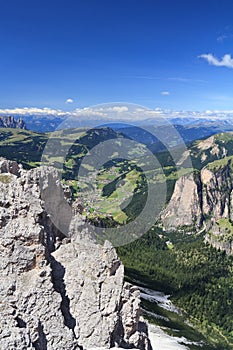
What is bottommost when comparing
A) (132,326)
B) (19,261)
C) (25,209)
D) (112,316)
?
(132,326)

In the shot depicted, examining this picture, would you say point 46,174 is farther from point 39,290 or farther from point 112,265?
point 39,290

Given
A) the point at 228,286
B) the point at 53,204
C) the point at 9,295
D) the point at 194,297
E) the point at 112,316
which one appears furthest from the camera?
the point at 228,286

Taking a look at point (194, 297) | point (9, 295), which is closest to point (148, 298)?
point (194, 297)

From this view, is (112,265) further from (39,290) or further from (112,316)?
(39,290)

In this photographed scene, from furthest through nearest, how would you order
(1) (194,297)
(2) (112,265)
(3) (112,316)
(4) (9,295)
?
1. (1) (194,297)
2. (2) (112,265)
3. (3) (112,316)
4. (4) (9,295)

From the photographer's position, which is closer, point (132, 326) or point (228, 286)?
point (132, 326)

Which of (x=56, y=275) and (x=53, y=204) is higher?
(x=53, y=204)
